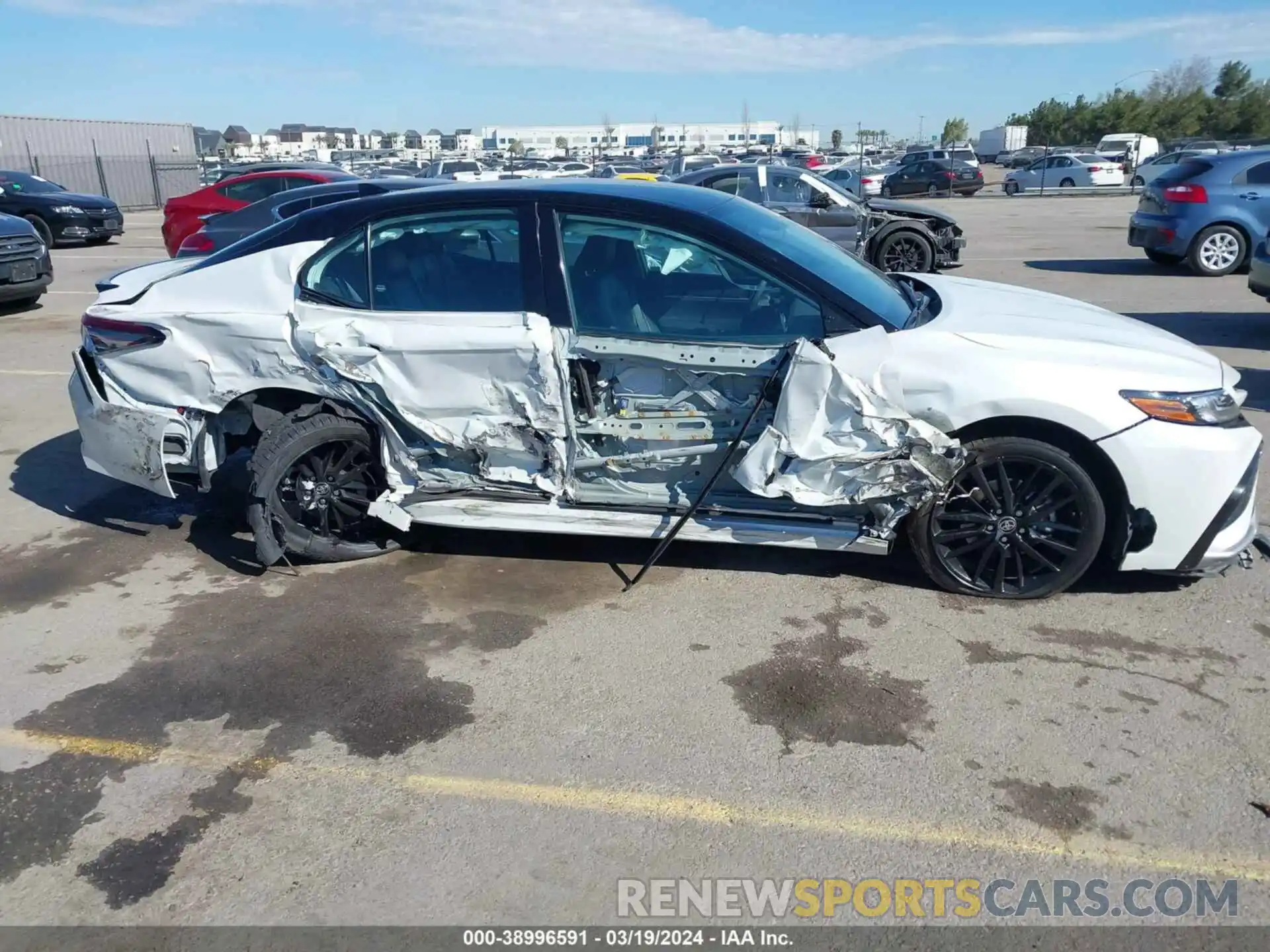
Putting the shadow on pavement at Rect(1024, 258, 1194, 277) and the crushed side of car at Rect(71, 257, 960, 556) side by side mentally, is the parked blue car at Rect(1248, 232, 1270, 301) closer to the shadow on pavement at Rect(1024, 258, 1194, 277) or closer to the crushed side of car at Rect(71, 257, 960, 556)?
the shadow on pavement at Rect(1024, 258, 1194, 277)

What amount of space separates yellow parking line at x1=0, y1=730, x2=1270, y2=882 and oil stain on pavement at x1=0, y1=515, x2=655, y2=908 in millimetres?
78

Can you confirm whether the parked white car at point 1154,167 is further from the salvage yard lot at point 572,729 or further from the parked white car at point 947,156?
the salvage yard lot at point 572,729

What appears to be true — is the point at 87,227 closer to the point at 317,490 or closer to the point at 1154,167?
the point at 317,490

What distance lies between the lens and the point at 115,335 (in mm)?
4668

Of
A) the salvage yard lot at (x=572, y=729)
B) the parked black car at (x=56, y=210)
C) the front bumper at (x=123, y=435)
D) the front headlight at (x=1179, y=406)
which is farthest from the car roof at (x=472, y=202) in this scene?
the parked black car at (x=56, y=210)

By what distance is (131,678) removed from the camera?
385 centimetres

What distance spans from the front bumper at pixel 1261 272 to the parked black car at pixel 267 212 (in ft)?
26.4

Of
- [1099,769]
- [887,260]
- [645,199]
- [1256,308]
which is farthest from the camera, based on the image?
[887,260]

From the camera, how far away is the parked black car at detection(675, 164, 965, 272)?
41.0 feet

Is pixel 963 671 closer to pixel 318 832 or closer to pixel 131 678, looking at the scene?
pixel 318 832

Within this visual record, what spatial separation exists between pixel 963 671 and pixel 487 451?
219 cm

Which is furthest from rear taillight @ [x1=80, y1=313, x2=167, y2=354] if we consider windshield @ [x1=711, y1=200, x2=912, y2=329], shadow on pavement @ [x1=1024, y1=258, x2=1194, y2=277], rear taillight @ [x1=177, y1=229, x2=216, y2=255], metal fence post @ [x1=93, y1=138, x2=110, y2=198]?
metal fence post @ [x1=93, y1=138, x2=110, y2=198]

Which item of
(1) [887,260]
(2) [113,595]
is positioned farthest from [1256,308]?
(2) [113,595]

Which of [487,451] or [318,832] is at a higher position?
[487,451]
